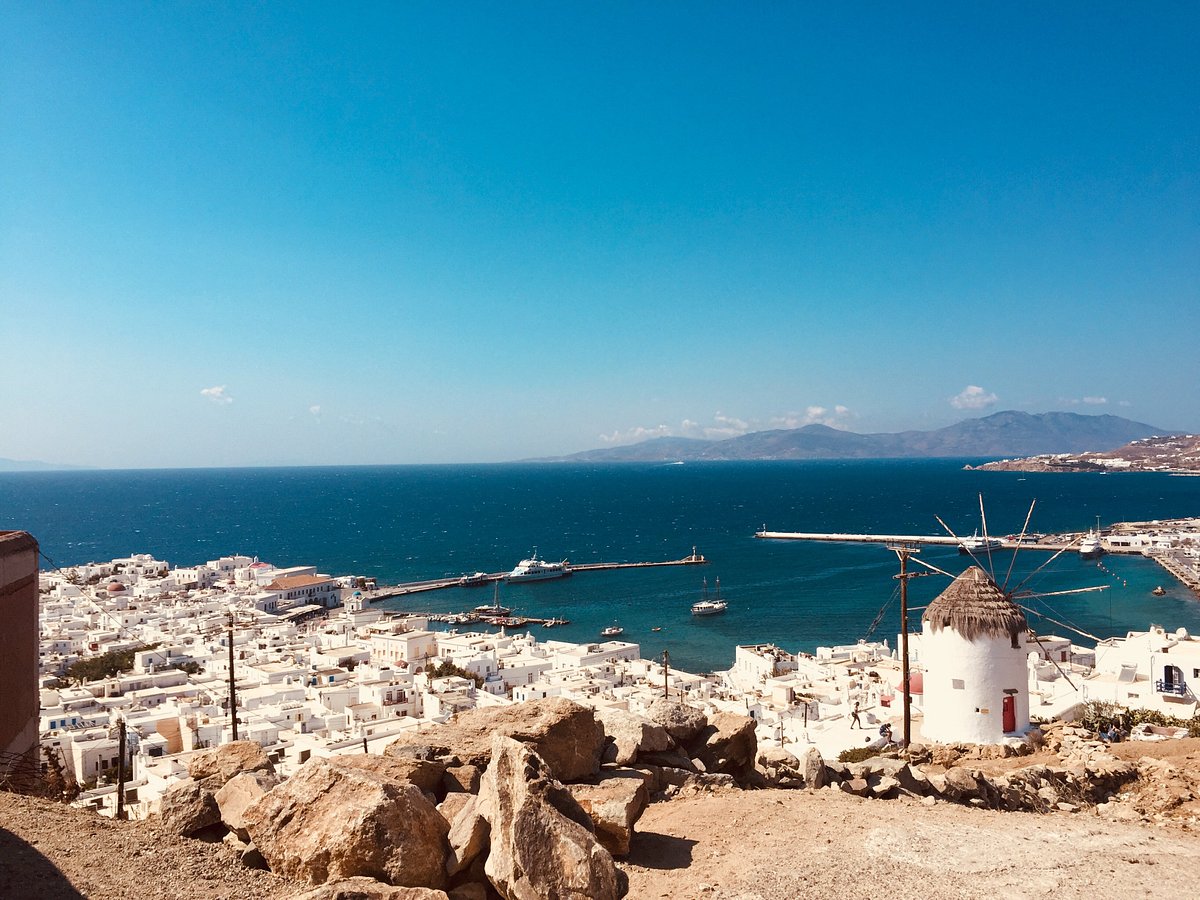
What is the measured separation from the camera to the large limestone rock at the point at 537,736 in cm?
920

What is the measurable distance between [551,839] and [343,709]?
34952 millimetres

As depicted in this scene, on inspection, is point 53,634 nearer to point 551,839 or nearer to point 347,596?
point 347,596

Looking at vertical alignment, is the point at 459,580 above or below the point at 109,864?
below

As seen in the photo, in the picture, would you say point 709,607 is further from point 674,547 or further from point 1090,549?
point 1090,549

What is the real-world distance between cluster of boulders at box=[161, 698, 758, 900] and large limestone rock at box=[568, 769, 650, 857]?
0.01 metres

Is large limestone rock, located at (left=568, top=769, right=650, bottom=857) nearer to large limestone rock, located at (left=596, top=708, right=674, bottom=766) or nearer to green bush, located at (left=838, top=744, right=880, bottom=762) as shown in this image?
large limestone rock, located at (left=596, top=708, right=674, bottom=766)

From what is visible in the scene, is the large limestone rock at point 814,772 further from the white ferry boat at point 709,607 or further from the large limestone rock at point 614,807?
the white ferry boat at point 709,607

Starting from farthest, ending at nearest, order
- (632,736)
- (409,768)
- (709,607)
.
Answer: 1. (709,607)
2. (632,736)
3. (409,768)

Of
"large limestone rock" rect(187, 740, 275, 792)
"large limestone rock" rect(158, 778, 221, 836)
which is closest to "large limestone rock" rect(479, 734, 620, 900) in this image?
"large limestone rock" rect(158, 778, 221, 836)

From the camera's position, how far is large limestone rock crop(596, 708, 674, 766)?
396 inches

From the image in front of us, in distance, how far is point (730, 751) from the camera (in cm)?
1133

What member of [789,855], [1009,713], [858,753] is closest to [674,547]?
[858,753]

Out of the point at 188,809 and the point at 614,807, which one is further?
the point at 614,807

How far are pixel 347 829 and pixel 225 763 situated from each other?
2.82 metres
